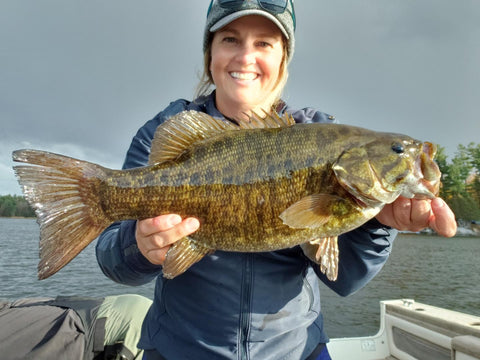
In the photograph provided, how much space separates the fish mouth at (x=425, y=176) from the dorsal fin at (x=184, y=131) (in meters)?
0.90

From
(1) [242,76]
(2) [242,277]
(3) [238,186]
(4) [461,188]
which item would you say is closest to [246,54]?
(1) [242,76]

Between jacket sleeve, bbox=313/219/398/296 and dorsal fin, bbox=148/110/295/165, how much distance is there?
104 centimetres

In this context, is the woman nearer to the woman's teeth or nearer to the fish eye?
the woman's teeth

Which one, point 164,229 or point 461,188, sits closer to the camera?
point 164,229

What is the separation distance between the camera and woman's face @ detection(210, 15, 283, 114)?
2.97 meters

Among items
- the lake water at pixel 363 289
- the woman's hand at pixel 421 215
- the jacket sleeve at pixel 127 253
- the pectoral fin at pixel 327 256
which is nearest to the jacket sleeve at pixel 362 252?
the woman's hand at pixel 421 215

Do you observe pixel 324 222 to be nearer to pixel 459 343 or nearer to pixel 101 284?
pixel 459 343

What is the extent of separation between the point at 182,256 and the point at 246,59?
182 centimetres

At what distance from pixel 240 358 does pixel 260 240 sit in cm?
89

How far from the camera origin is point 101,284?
56.4ft

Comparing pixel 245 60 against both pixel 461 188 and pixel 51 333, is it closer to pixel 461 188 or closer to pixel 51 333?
pixel 51 333

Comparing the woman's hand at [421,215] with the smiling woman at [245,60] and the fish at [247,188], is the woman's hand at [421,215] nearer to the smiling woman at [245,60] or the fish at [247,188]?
the fish at [247,188]

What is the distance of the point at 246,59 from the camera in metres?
2.92

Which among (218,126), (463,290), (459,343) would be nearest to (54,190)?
(218,126)
